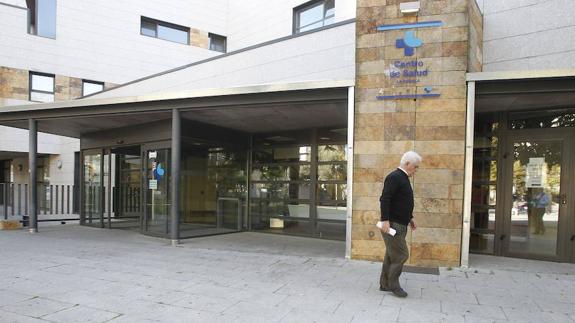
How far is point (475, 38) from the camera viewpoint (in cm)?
654

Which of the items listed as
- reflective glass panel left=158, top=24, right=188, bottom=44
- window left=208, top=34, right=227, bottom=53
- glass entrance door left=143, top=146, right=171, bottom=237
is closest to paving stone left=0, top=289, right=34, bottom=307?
glass entrance door left=143, top=146, right=171, bottom=237

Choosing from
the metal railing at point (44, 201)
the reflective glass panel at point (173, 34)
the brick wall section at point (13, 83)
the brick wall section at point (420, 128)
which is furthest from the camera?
the reflective glass panel at point (173, 34)

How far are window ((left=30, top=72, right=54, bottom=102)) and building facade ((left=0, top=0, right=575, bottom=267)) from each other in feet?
23.8

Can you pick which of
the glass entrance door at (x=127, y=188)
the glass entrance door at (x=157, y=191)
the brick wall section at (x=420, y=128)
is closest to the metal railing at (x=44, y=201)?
the glass entrance door at (x=127, y=188)

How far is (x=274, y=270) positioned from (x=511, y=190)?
4.48 m

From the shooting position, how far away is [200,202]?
10250mm

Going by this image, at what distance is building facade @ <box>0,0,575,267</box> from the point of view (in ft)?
19.8

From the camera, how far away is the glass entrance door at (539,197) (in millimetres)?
6660

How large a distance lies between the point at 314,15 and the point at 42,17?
1153cm

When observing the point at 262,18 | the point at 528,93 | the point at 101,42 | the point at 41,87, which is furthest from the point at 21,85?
the point at 528,93

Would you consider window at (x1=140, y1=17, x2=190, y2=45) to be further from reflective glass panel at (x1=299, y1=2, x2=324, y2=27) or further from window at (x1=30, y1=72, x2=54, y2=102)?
reflective glass panel at (x1=299, y1=2, x2=324, y2=27)

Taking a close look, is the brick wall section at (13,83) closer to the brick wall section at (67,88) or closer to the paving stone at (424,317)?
the brick wall section at (67,88)

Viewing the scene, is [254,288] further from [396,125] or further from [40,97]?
[40,97]

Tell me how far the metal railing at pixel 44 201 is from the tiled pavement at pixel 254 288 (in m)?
4.96
